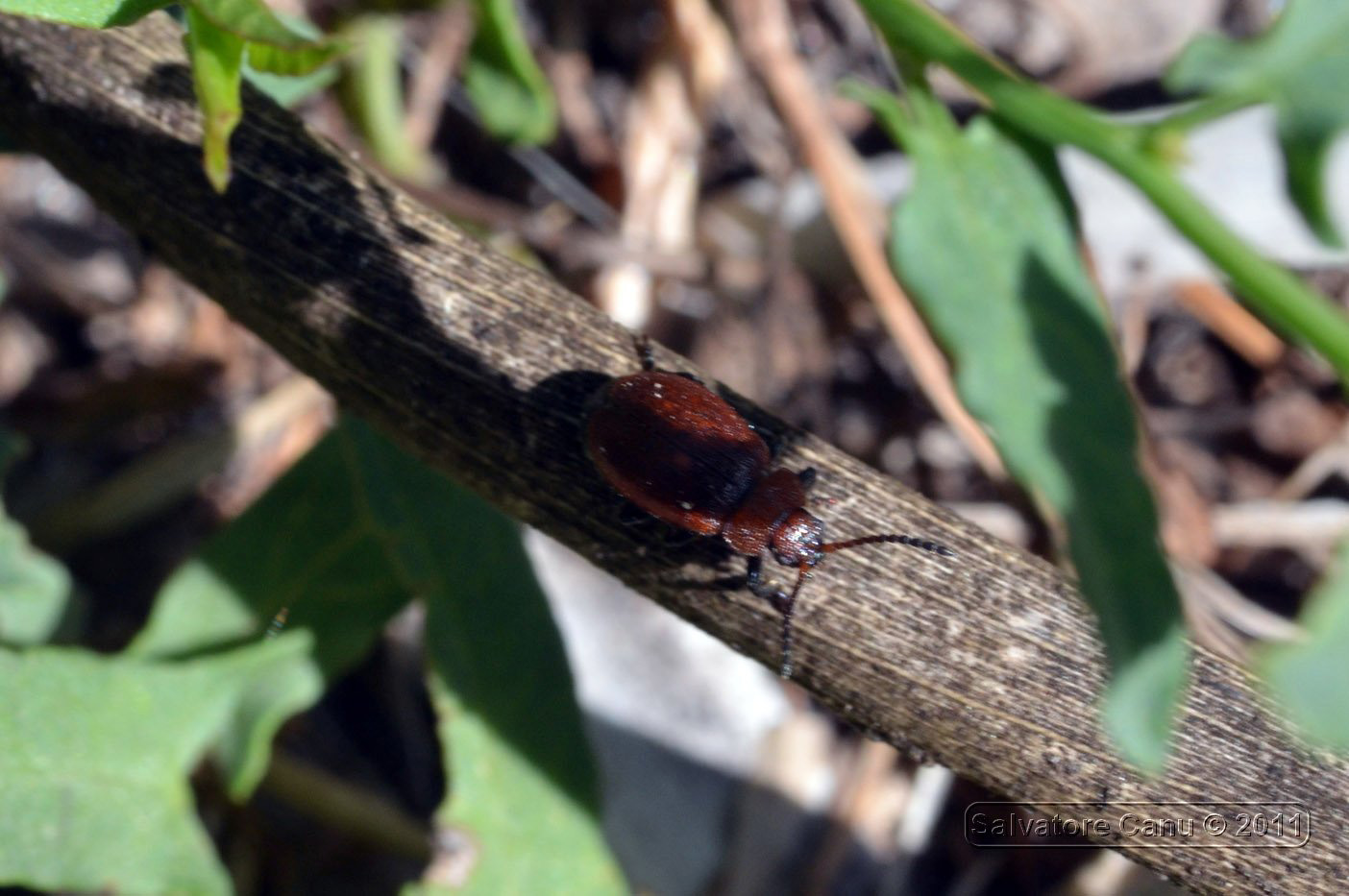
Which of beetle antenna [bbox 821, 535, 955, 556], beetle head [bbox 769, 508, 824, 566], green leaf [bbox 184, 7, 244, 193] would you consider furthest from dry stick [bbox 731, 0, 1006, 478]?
green leaf [bbox 184, 7, 244, 193]

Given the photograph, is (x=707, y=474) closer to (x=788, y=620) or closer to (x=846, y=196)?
(x=788, y=620)

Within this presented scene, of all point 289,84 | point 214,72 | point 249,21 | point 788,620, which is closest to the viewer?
point 249,21

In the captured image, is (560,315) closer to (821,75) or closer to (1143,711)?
(1143,711)

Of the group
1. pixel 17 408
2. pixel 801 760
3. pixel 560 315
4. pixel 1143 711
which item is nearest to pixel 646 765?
pixel 801 760

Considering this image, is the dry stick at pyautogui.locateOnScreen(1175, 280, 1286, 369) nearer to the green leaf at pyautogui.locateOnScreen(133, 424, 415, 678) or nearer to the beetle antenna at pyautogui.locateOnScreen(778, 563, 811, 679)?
the beetle antenna at pyautogui.locateOnScreen(778, 563, 811, 679)

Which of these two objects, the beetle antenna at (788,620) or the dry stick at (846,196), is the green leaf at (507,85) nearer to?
the dry stick at (846,196)

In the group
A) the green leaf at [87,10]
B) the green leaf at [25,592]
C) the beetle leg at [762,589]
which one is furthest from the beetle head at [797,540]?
the green leaf at [25,592]

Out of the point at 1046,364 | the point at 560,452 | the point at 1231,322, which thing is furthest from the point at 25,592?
the point at 1231,322
